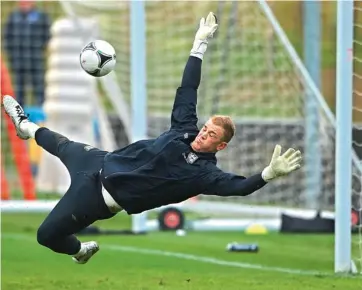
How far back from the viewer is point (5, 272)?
11.5 metres

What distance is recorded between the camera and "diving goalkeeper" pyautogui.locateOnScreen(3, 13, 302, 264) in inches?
360

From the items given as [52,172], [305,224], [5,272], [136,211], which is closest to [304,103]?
[305,224]

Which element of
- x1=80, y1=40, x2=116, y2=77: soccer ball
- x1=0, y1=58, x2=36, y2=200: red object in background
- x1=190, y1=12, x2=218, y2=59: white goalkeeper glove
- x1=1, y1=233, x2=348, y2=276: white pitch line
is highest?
x1=190, y1=12, x2=218, y2=59: white goalkeeper glove

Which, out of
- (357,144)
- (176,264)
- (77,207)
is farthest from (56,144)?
(357,144)

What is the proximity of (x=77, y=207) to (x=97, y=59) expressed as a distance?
130cm

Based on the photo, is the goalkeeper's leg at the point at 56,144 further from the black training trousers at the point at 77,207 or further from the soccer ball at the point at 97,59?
the soccer ball at the point at 97,59

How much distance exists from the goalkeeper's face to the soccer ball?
1174mm

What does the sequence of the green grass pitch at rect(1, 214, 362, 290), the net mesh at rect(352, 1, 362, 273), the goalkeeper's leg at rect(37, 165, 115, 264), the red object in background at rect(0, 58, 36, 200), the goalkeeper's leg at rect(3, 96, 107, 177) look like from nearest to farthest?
1. the goalkeeper's leg at rect(37, 165, 115, 264)
2. the goalkeeper's leg at rect(3, 96, 107, 177)
3. the green grass pitch at rect(1, 214, 362, 290)
4. the net mesh at rect(352, 1, 362, 273)
5. the red object in background at rect(0, 58, 36, 200)

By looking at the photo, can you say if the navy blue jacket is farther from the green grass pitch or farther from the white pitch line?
the white pitch line

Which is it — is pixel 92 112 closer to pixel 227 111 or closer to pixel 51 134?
pixel 227 111

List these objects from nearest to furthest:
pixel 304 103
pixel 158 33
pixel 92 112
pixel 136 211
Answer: pixel 136 211 < pixel 304 103 < pixel 158 33 < pixel 92 112

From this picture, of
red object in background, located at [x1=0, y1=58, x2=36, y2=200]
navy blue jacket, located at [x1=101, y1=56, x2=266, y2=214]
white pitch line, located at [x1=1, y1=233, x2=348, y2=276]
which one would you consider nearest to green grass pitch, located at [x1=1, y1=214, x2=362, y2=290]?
white pitch line, located at [x1=1, y1=233, x2=348, y2=276]

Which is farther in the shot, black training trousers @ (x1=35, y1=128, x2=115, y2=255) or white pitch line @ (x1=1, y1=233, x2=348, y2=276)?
white pitch line @ (x1=1, y1=233, x2=348, y2=276)

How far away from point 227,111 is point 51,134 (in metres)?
8.51
